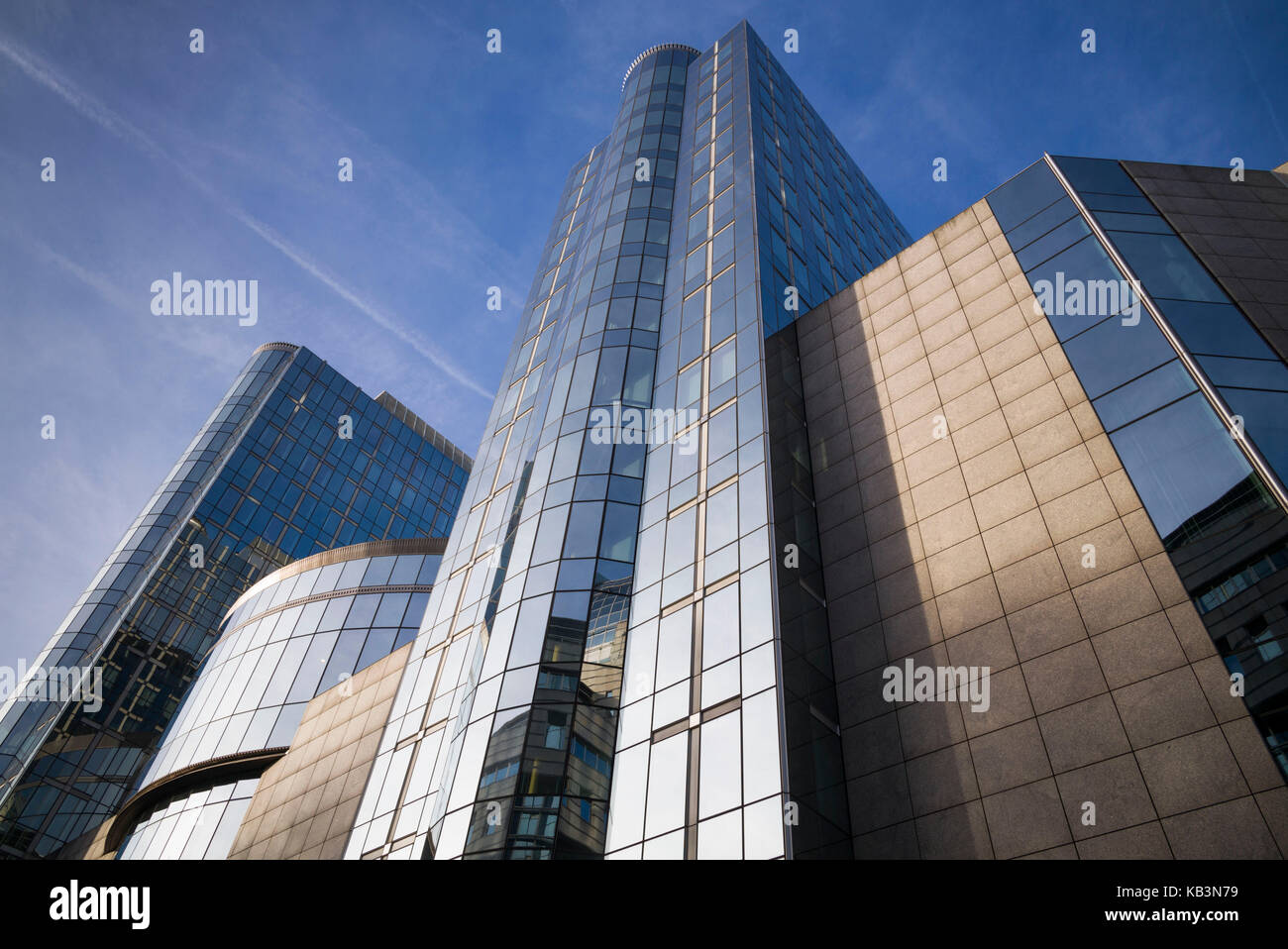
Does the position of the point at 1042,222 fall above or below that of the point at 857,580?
above

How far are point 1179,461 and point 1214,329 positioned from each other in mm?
4230

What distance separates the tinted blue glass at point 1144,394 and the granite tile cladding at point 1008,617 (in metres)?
0.40

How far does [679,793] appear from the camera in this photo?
58.7 feet

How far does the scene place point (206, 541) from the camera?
8619 cm

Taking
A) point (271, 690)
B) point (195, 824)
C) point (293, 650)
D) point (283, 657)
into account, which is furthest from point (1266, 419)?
point (195, 824)
